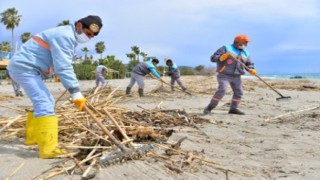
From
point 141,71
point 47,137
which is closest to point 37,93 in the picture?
point 47,137

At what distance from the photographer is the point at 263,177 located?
12.6 ft

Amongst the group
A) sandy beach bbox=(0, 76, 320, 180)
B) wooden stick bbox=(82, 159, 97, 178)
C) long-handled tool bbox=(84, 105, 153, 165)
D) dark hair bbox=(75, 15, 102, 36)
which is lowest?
sandy beach bbox=(0, 76, 320, 180)

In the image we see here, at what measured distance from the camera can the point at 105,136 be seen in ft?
15.2

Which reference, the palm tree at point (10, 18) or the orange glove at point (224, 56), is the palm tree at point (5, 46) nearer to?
the palm tree at point (10, 18)

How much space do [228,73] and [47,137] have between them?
17.1ft

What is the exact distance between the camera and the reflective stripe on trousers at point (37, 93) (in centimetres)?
434

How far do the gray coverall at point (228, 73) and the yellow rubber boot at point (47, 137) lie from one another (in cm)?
483

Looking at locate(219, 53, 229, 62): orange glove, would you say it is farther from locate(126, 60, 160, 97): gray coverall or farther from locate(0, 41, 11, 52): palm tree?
locate(0, 41, 11, 52): palm tree

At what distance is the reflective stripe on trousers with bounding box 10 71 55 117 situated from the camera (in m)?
4.34

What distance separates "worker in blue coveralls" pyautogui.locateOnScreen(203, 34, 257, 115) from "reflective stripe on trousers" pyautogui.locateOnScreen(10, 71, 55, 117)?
→ 15.7 ft

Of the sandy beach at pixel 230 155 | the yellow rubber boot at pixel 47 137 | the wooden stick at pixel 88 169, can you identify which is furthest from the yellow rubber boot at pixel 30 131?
the wooden stick at pixel 88 169

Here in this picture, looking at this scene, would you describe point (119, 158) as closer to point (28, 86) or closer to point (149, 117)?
point (28, 86)

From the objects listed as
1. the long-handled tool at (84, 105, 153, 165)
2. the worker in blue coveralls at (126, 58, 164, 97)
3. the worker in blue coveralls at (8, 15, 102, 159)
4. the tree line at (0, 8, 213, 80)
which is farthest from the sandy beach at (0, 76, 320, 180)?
the tree line at (0, 8, 213, 80)

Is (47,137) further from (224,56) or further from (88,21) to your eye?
(224,56)
